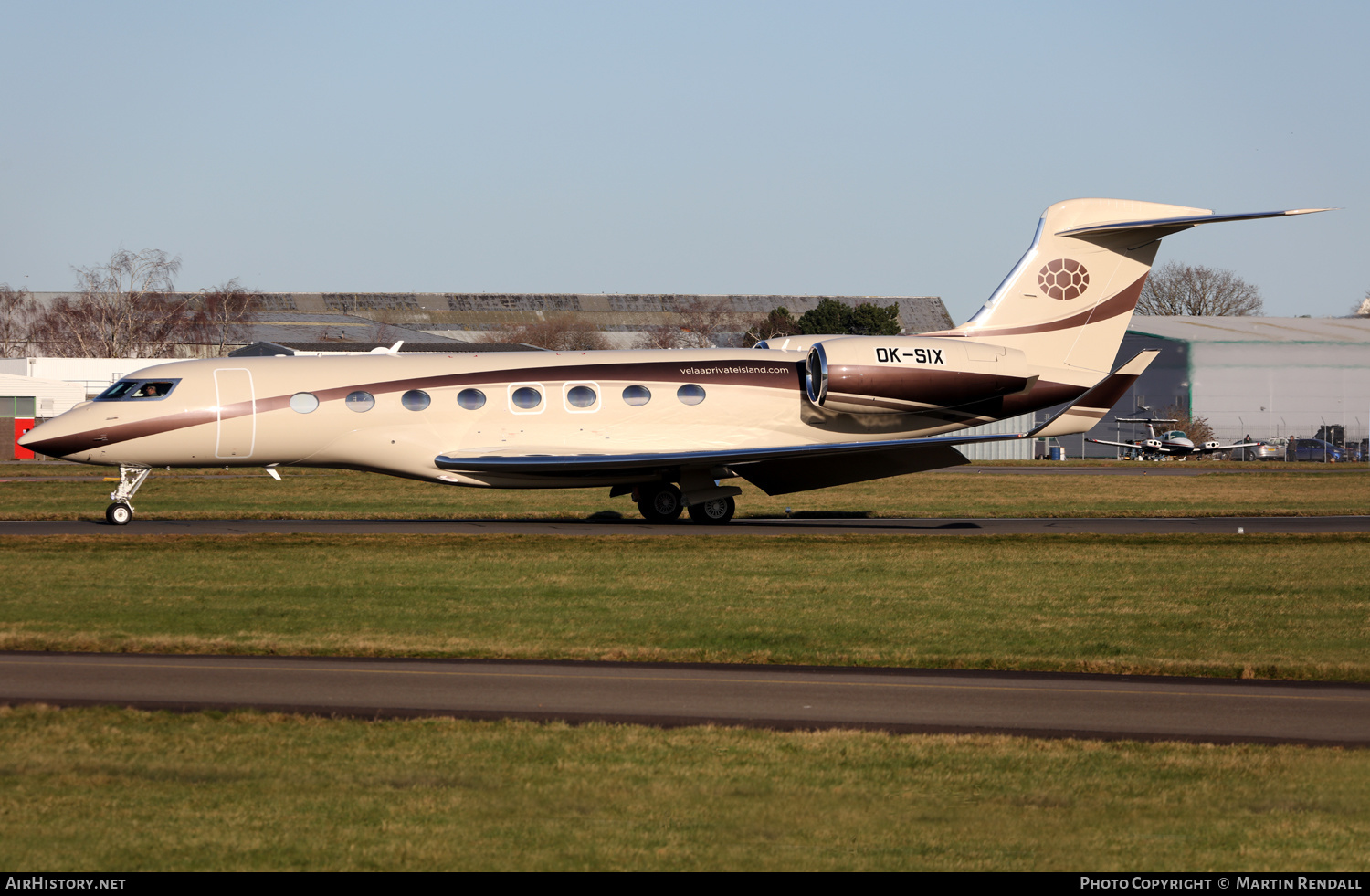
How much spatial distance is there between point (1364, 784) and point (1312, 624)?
7630mm

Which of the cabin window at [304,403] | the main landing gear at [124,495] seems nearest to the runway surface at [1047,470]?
the main landing gear at [124,495]

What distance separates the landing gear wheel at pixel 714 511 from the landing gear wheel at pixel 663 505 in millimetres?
360

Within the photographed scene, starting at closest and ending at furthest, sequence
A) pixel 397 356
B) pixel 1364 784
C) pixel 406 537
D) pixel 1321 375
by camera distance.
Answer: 1. pixel 1364 784
2. pixel 406 537
3. pixel 397 356
4. pixel 1321 375

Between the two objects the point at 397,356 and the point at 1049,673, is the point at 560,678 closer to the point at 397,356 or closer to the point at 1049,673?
the point at 1049,673

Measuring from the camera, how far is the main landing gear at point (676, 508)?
28.7 meters

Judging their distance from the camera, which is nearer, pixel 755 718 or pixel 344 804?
pixel 344 804

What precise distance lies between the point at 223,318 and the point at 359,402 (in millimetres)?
82375

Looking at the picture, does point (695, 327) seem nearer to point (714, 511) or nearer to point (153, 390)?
point (714, 511)

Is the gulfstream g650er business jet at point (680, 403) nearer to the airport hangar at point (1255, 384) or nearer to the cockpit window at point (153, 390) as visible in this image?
the cockpit window at point (153, 390)

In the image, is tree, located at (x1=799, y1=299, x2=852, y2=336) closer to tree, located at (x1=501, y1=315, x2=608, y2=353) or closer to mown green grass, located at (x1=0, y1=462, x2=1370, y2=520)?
tree, located at (x1=501, y1=315, x2=608, y2=353)

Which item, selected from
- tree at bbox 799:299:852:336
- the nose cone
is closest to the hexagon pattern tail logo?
the nose cone

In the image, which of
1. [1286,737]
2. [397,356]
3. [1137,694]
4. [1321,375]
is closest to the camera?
[1286,737]

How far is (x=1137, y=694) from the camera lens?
37.7ft

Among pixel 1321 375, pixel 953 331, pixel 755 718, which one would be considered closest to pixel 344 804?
pixel 755 718
